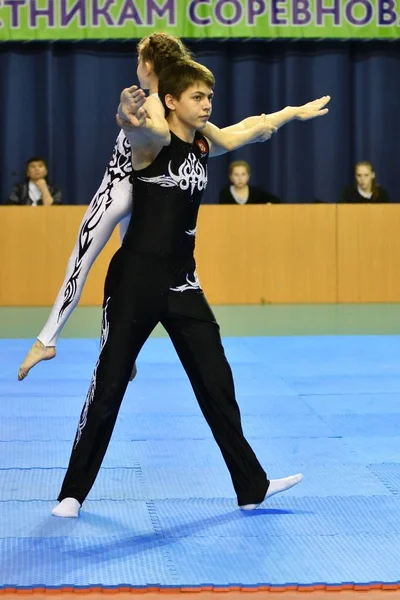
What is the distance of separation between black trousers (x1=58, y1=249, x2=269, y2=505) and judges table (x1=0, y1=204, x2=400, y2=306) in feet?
23.1

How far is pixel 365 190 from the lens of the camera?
11.8m

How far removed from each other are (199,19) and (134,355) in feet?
29.0

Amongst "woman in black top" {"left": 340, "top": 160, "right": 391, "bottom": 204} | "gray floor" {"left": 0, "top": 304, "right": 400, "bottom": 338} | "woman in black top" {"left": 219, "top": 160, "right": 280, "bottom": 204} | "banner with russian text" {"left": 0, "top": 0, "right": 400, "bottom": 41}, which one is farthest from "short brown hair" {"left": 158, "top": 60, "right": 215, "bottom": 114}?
"banner with russian text" {"left": 0, "top": 0, "right": 400, "bottom": 41}

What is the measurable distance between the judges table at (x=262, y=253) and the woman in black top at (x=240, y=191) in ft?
0.82

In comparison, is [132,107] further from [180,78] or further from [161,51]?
[161,51]

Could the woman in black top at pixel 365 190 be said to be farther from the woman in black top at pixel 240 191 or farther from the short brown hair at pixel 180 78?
the short brown hair at pixel 180 78

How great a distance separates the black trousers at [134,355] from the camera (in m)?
4.12

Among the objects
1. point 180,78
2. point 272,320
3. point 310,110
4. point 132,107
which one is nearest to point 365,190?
point 272,320

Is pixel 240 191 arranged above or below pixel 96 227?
above

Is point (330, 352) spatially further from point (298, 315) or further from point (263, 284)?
point (263, 284)

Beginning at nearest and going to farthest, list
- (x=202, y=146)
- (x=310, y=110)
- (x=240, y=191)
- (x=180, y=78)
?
(x=180, y=78) < (x=202, y=146) < (x=310, y=110) < (x=240, y=191)

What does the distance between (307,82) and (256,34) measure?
Answer: 5.24 ft

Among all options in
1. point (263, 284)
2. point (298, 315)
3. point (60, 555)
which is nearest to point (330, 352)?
point (298, 315)

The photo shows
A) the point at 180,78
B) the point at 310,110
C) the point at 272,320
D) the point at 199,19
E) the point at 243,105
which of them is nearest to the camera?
the point at 180,78
